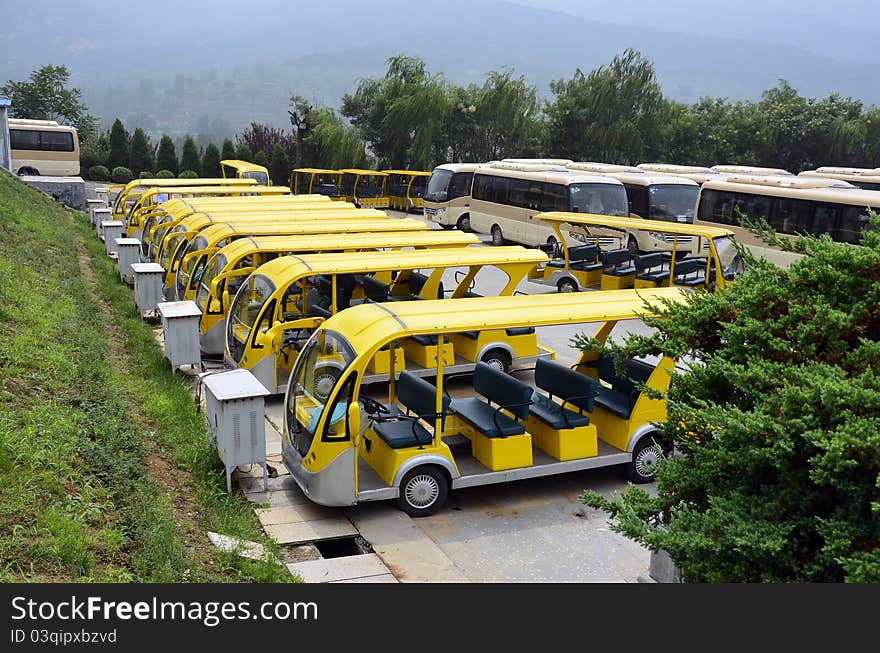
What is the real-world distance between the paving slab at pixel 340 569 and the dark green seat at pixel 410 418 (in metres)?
1.20

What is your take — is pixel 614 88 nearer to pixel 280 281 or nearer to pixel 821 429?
pixel 280 281

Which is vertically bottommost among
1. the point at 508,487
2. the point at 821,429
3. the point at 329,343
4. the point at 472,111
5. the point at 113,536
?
the point at 508,487

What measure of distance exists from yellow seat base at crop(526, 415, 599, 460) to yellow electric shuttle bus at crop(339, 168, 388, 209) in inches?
1122

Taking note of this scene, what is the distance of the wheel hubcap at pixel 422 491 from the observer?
7734mm

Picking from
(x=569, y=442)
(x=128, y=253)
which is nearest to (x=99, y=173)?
(x=128, y=253)

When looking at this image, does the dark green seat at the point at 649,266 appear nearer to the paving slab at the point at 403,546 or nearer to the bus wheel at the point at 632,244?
the bus wheel at the point at 632,244

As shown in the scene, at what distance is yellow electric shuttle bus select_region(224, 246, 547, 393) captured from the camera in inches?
419

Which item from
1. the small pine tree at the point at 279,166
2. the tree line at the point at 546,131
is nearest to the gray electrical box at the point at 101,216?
the tree line at the point at 546,131

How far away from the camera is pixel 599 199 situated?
23.2 meters

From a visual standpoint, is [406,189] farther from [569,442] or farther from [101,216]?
[569,442]

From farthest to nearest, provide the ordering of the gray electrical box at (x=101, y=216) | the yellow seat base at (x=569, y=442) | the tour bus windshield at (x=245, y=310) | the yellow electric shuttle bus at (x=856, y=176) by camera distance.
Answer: the yellow electric shuttle bus at (x=856, y=176)
the gray electrical box at (x=101, y=216)
the tour bus windshield at (x=245, y=310)
the yellow seat base at (x=569, y=442)

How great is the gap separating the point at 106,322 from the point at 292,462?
6.23m

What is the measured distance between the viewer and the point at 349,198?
36.4m

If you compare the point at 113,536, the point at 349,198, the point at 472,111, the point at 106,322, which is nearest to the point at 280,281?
the point at 106,322
